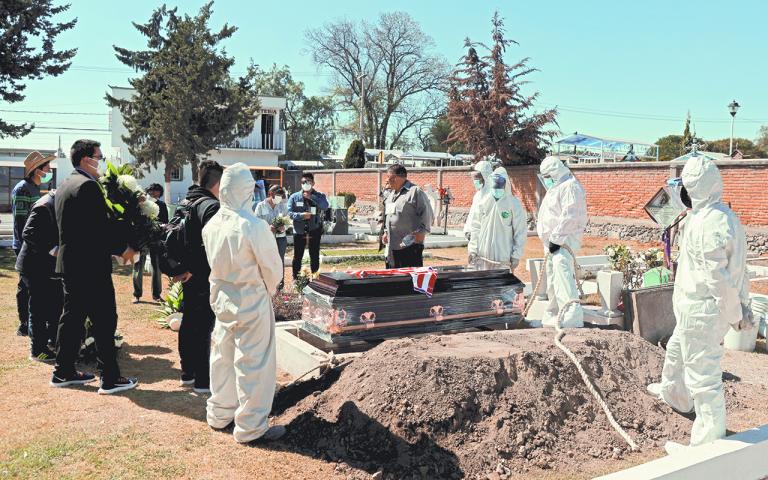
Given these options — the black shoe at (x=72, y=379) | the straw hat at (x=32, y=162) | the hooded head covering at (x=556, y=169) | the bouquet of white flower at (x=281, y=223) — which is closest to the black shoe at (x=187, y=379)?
the black shoe at (x=72, y=379)

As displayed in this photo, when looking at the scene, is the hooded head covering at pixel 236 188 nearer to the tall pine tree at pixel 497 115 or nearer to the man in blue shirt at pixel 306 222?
the man in blue shirt at pixel 306 222

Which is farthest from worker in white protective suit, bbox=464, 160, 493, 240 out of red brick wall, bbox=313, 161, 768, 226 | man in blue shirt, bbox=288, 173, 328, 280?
red brick wall, bbox=313, 161, 768, 226

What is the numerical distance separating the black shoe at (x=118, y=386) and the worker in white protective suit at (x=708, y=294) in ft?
14.4

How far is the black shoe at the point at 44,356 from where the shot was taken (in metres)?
6.25

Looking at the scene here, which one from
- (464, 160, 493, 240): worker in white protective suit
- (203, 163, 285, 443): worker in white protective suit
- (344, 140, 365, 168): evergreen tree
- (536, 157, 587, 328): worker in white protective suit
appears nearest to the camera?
(203, 163, 285, 443): worker in white protective suit

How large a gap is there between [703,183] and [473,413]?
235 centimetres

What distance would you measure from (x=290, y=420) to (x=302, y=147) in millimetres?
55575

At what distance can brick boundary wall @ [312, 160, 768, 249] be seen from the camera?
17062mm

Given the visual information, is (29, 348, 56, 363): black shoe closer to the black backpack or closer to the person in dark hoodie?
the person in dark hoodie

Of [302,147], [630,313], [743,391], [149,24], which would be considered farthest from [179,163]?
[302,147]

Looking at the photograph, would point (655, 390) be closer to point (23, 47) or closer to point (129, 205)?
point (129, 205)

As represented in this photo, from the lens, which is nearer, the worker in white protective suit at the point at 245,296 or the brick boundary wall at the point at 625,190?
the worker in white protective suit at the point at 245,296

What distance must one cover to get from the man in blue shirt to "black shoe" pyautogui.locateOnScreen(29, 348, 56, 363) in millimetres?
4132

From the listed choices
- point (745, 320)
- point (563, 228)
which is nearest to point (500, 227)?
point (563, 228)
